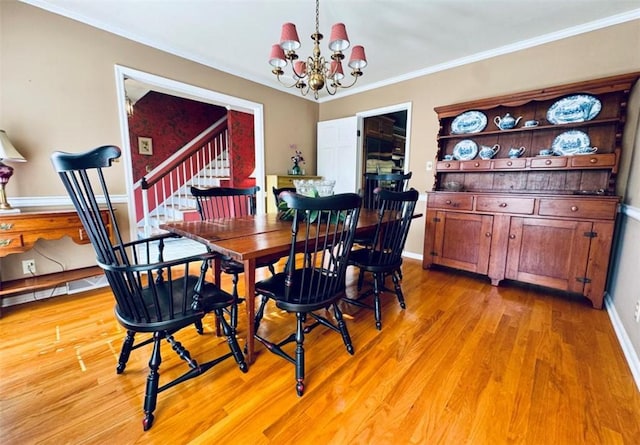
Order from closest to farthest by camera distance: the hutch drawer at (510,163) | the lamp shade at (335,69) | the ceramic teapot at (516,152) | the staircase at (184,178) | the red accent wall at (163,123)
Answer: the lamp shade at (335,69) → the hutch drawer at (510,163) → the ceramic teapot at (516,152) → the staircase at (184,178) → the red accent wall at (163,123)

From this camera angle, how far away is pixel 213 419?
3.77 feet

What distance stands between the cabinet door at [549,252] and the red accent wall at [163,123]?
18.8ft

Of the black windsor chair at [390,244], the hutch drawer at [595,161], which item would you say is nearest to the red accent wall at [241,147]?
the black windsor chair at [390,244]

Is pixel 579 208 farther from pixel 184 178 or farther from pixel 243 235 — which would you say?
pixel 184 178

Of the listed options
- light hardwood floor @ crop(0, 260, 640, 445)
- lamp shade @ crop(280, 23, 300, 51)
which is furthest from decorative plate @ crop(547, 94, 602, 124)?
lamp shade @ crop(280, 23, 300, 51)

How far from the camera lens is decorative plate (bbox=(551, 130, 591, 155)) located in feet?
8.03

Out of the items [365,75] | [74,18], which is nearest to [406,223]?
[365,75]

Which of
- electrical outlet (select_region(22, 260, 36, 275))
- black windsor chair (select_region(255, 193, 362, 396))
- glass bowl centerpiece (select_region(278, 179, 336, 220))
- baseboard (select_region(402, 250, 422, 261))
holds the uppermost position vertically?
glass bowl centerpiece (select_region(278, 179, 336, 220))

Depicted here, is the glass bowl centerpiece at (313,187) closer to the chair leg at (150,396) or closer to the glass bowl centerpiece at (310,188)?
the glass bowl centerpiece at (310,188)

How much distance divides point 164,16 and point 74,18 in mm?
758

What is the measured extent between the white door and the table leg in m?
3.12

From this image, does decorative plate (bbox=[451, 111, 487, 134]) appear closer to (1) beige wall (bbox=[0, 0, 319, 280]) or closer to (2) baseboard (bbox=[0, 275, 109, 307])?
(1) beige wall (bbox=[0, 0, 319, 280])

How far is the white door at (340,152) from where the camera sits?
4.12m

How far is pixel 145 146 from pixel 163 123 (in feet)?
1.91
